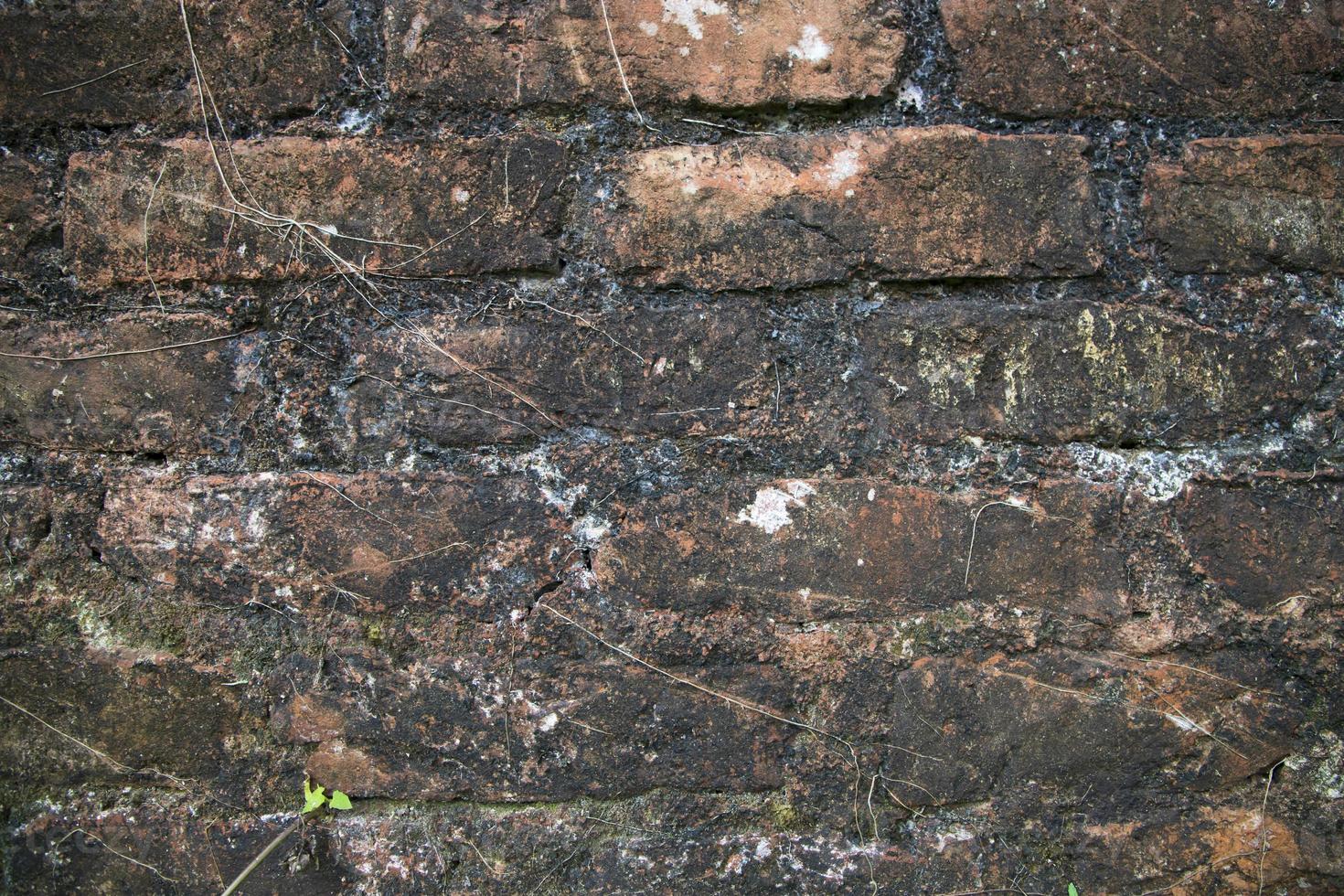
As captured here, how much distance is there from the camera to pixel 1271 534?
112 cm

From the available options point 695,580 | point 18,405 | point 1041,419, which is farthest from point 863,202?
point 18,405

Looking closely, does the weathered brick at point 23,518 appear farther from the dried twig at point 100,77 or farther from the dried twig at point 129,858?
the dried twig at point 100,77

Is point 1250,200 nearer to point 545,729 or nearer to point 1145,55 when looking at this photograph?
point 1145,55

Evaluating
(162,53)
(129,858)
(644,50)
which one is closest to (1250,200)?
(644,50)

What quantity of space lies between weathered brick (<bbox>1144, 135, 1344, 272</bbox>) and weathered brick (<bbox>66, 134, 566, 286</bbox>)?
0.94 metres

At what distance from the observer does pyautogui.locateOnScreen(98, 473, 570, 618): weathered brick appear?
1137 mm

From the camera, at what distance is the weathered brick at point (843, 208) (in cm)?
112

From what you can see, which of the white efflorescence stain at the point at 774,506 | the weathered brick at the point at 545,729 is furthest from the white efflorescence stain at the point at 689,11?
the weathered brick at the point at 545,729

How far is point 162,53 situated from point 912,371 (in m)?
1.22

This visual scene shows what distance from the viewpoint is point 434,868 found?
3.78ft

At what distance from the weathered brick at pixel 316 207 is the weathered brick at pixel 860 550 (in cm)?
45

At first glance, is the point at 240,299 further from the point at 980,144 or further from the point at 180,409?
the point at 980,144

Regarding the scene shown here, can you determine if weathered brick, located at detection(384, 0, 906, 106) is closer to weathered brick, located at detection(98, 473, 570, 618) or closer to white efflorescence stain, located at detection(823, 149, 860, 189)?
white efflorescence stain, located at detection(823, 149, 860, 189)

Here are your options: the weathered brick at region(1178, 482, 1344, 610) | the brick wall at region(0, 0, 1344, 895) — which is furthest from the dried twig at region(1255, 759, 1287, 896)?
the weathered brick at region(1178, 482, 1344, 610)
